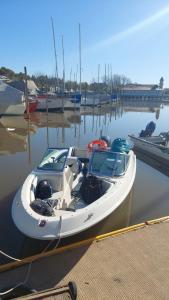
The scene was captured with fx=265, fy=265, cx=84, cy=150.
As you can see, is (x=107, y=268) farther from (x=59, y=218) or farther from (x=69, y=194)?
(x=69, y=194)

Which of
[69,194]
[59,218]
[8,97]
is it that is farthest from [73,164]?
[8,97]

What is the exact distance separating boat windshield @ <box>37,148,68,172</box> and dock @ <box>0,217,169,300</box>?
2390 millimetres

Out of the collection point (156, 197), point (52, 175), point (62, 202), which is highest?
point (52, 175)

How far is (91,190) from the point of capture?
273 inches

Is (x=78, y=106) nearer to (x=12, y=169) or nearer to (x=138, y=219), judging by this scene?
(x=12, y=169)

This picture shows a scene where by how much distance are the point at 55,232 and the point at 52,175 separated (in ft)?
7.65

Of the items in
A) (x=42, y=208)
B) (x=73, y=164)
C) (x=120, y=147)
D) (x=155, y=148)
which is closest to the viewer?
(x=42, y=208)

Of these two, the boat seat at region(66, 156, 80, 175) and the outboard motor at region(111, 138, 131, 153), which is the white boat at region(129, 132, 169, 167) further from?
the boat seat at region(66, 156, 80, 175)

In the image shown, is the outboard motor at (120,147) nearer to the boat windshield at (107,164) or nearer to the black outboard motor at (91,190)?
the boat windshield at (107,164)

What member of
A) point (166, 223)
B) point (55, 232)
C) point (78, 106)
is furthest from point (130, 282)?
point (78, 106)

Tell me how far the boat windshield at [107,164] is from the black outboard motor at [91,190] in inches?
17.8

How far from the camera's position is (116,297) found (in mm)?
4168

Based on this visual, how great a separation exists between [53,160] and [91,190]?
6.33 feet

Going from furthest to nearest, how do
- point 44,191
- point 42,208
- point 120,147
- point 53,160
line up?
1. point 120,147
2. point 53,160
3. point 44,191
4. point 42,208
